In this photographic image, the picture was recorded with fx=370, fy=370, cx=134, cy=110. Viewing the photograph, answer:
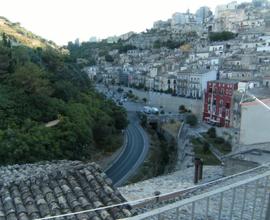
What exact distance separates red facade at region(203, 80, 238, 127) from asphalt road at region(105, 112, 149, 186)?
715cm

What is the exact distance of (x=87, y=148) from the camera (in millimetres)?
25672

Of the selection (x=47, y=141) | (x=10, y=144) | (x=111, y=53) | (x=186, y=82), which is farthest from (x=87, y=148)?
(x=111, y=53)

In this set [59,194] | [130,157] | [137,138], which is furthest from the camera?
[137,138]

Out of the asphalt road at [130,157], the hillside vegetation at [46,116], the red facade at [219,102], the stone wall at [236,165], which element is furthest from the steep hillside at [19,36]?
the stone wall at [236,165]

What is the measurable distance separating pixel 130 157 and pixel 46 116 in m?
7.70

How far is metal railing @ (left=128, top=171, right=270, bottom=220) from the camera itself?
2898 millimetres

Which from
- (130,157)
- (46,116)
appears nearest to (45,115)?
(46,116)

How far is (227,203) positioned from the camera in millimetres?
4324

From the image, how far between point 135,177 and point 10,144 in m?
9.07

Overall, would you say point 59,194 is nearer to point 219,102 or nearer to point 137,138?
point 137,138

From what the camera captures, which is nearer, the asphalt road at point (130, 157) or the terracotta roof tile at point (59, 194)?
the terracotta roof tile at point (59, 194)

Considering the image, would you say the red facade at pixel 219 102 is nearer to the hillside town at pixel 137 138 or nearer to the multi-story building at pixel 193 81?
the hillside town at pixel 137 138

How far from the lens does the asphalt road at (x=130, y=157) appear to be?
25.4m

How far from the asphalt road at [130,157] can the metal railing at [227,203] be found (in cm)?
1964
